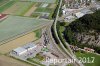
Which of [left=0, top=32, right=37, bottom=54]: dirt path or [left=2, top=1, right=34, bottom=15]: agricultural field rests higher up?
[left=2, top=1, right=34, bottom=15]: agricultural field

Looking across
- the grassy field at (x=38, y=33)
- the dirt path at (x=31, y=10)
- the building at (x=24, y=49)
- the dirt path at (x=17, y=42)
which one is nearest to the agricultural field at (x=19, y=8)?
the dirt path at (x=31, y=10)

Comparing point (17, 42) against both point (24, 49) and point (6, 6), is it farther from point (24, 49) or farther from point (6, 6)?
point (6, 6)

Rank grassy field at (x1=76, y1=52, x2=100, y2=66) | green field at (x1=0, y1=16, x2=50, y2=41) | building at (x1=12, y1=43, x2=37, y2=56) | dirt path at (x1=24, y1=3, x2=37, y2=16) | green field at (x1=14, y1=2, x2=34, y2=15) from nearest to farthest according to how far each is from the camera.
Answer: grassy field at (x1=76, y1=52, x2=100, y2=66) → building at (x1=12, y1=43, x2=37, y2=56) → green field at (x1=0, y1=16, x2=50, y2=41) → dirt path at (x1=24, y1=3, x2=37, y2=16) → green field at (x1=14, y1=2, x2=34, y2=15)

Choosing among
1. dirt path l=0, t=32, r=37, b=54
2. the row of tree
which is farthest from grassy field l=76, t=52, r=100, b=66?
dirt path l=0, t=32, r=37, b=54

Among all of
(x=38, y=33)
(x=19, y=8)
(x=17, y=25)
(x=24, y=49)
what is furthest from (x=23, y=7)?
(x=24, y=49)

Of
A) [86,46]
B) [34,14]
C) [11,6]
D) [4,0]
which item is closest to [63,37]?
[86,46]

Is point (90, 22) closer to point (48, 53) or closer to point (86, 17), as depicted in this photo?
point (86, 17)

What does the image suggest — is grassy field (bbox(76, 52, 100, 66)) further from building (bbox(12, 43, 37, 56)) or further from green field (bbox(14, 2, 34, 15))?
green field (bbox(14, 2, 34, 15))
